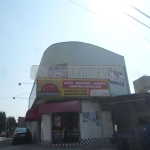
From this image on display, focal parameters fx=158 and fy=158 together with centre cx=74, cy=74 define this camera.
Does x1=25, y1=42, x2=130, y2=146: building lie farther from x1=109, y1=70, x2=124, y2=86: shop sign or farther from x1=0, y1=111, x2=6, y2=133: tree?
x1=0, y1=111, x2=6, y2=133: tree

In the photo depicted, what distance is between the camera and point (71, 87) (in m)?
11.9

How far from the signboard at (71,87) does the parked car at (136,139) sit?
387 cm

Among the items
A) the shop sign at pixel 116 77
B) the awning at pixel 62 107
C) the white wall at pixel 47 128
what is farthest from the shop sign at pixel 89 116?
the shop sign at pixel 116 77

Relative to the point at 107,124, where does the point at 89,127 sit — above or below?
below

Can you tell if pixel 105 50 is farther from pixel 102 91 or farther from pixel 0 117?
pixel 0 117

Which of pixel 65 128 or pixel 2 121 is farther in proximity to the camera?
pixel 2 121

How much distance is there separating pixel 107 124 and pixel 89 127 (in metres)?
1.72

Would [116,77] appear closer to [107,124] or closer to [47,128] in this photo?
[107,124]

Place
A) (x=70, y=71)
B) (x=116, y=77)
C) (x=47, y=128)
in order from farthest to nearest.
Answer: (x=116, y=77) → (x=70, y=71) → (x=47, y=128)

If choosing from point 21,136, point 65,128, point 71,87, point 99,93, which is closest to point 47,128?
point 65,128

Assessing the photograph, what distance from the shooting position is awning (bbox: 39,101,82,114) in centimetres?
1072

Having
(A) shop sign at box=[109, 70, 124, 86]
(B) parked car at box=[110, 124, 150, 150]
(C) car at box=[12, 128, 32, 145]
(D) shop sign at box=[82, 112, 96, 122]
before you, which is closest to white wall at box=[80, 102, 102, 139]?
(D) shop sign at box=[82, 112, 96, 122]

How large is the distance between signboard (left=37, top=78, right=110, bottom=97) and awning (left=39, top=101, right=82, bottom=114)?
73 cm

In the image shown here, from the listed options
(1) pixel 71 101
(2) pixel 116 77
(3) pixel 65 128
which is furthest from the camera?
(2) pixel 116 77
